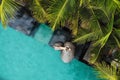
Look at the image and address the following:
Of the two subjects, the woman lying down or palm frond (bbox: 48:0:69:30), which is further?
the woman lying down

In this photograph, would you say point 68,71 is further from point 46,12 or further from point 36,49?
point 46,12

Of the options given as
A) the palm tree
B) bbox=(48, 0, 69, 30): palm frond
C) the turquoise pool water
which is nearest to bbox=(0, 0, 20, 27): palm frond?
the palm tree

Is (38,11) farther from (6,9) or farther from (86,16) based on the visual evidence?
(86,16)

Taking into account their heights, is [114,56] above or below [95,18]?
below

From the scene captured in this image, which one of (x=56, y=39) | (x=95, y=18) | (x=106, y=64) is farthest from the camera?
(x=56, y=39)

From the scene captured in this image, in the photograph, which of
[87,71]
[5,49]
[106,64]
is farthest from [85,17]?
[5,49]

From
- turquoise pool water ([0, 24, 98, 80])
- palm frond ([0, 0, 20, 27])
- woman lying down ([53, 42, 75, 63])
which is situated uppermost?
palm frond ([0, 0, 20, 27])

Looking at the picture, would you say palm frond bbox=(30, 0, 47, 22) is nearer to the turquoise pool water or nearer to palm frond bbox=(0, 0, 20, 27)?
palm frond bbox=(0, 0, 20, 27)
